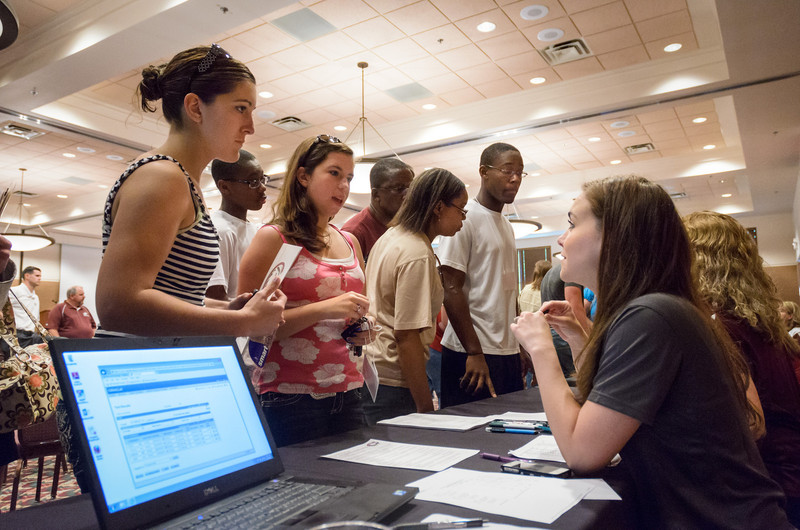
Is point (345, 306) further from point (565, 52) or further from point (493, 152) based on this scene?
point (565, 52)

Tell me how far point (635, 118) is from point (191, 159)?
23.4 feet

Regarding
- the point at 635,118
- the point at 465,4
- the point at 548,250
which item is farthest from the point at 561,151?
the point at 548,250

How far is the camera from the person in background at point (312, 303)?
1.38 metres

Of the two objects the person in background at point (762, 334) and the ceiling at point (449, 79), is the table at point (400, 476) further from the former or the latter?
the ceiling at point (449, 79)

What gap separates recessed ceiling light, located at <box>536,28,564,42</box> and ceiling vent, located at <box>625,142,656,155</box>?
12.3 ft

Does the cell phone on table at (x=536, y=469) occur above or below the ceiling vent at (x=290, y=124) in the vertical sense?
below

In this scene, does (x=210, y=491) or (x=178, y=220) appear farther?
(x=178, y=220)

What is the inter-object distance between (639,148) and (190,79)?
28.3ft

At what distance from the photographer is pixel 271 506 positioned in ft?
2.55

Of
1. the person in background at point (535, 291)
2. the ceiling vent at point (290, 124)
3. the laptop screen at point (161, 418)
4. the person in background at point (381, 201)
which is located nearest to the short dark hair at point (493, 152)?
the person in background at point (381, 201)

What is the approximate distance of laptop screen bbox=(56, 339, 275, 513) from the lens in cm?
69

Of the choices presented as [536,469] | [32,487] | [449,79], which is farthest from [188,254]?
[449,79]

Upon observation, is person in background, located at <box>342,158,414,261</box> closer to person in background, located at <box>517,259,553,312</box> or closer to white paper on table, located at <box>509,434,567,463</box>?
white paper on table, located at <box>509,434,567,463</box>

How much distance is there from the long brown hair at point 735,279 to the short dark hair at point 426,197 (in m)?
0.83
